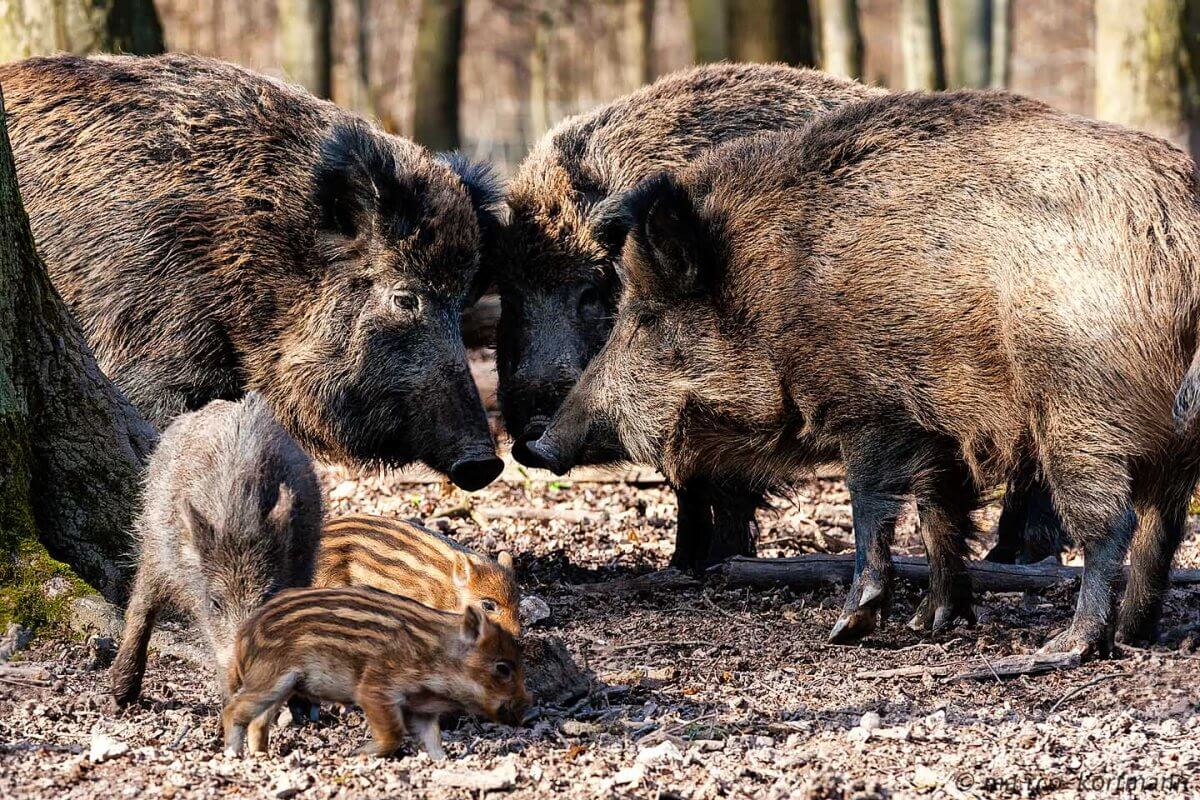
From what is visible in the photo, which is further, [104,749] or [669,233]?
[669,233]

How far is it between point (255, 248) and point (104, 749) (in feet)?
9.43

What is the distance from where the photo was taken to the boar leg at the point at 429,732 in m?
3.78

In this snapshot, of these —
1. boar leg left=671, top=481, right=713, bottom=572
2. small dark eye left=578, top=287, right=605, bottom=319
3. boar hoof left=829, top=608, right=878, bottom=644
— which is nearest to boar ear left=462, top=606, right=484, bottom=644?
boar hoof left=829, top=608, right=878, bottom=644

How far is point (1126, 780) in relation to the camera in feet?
12.3

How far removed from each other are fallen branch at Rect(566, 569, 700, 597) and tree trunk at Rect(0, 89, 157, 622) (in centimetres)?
184

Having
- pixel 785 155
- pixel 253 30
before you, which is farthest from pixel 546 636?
pixel 253 30

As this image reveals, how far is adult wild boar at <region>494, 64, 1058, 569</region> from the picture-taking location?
6.59 metres

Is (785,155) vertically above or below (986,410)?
above

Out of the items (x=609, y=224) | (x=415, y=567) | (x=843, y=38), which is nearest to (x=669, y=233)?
(x=609, y=224)

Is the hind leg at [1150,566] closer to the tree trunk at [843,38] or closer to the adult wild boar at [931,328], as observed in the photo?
the adult wild boar at [931,328]

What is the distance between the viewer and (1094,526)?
190 inches

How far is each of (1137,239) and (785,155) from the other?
56.7 inches

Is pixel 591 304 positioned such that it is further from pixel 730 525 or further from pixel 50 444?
pixel 50 444

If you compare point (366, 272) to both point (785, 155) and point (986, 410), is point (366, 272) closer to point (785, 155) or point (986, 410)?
point (785, 155)
